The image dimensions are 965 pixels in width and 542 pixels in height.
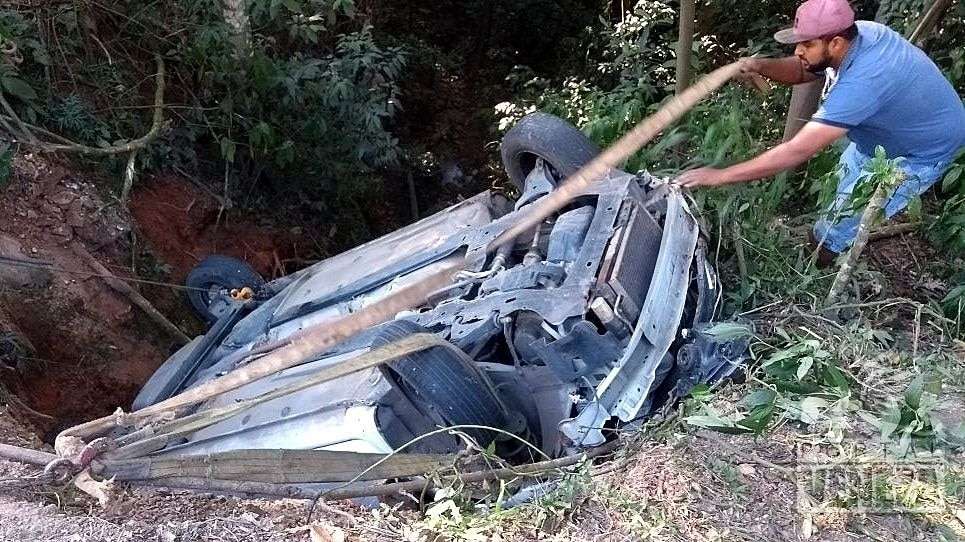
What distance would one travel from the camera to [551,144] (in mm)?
3609

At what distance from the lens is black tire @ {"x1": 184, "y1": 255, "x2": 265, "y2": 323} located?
448cm

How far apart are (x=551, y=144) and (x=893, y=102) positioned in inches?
58.6

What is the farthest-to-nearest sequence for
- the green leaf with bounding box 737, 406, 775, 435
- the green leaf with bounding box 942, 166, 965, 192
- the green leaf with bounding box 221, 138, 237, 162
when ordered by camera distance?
the green leaf with bounding box 221, 138, 237, 162
the green leaf with bounding box 942, 166, 965, 192
the green leaf with bounding box 737, 406, 775, 435

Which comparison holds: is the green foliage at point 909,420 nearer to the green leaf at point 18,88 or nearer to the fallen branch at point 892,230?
the fallen branch at point 892,230

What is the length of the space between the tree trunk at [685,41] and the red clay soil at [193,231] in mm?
3141

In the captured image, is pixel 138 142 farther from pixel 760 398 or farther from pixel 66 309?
pixel 760 398

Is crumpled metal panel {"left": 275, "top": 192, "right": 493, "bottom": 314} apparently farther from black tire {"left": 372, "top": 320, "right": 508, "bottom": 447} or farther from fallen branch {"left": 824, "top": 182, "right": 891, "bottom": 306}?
fallen branch {"left": 824, "top": 182, "right": 891, "bottom": 306}

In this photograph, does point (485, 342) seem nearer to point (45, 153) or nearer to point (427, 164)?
point (45, 153)

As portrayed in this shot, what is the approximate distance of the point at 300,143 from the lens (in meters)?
5.36

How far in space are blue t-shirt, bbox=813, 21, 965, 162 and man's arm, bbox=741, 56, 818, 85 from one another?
14.0 inches

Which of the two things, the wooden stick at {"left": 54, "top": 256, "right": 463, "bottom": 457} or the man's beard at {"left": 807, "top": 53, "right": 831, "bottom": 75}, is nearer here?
the wooden stick at {"left": 54, "top": 256, "right": 463, "bottom": 457}

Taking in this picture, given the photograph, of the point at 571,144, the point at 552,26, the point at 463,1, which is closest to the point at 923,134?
the point at 571,144

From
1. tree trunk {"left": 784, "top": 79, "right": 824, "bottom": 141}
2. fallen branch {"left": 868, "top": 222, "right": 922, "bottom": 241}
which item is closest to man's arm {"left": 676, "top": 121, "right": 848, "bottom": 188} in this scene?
fallen branch {"left": 868, "top": 222, "right": 922, "bottom": 241}

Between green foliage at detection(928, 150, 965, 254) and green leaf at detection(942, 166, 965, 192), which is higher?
green leaf at detection(942, 166, 965, 192)
